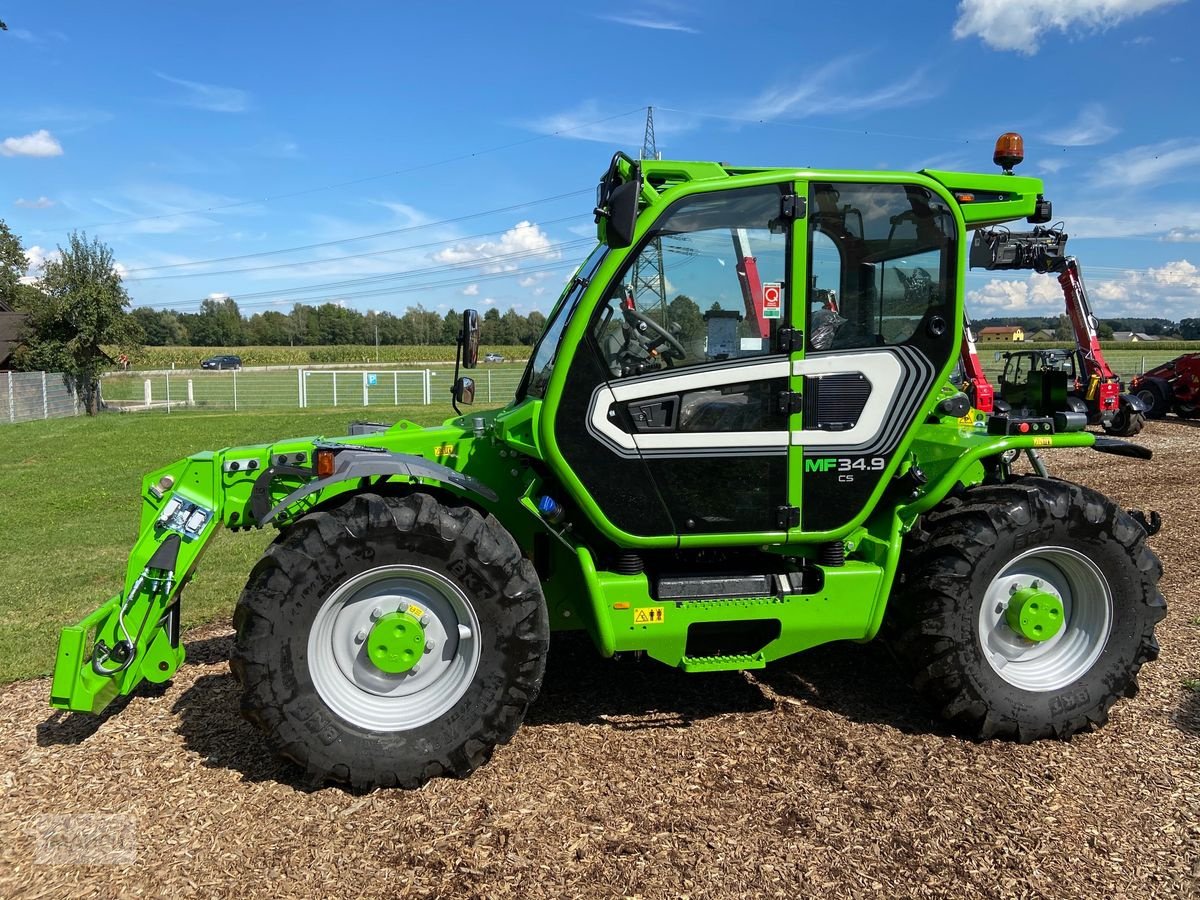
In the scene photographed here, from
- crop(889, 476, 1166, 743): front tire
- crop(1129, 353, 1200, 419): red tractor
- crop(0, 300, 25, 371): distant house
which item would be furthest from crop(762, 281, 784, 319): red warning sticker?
crop(0, 300, 25, 371): distant house

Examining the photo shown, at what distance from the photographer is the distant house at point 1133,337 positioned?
53819 mm

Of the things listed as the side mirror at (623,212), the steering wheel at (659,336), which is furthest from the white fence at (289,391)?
the side mirror at (623,212)

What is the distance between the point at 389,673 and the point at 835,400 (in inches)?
94.4

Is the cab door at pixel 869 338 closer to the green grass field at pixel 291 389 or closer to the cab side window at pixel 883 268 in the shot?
the cab side window at pixel 883 268

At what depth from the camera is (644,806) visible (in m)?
3.61

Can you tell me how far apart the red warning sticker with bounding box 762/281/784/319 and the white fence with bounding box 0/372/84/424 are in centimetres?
2736

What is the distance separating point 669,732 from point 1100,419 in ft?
52.3

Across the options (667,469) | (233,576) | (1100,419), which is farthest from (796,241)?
(1100,419)

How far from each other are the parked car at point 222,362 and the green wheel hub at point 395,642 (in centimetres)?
5798

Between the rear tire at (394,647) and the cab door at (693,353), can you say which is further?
the cab door at (693,353)

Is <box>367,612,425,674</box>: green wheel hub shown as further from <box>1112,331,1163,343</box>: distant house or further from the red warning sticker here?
<box>1112,331,1163,343</box>: distant house

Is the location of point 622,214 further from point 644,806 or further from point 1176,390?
point 1176,390

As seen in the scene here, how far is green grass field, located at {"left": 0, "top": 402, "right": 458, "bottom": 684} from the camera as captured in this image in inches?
248

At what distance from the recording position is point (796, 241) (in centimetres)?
394
